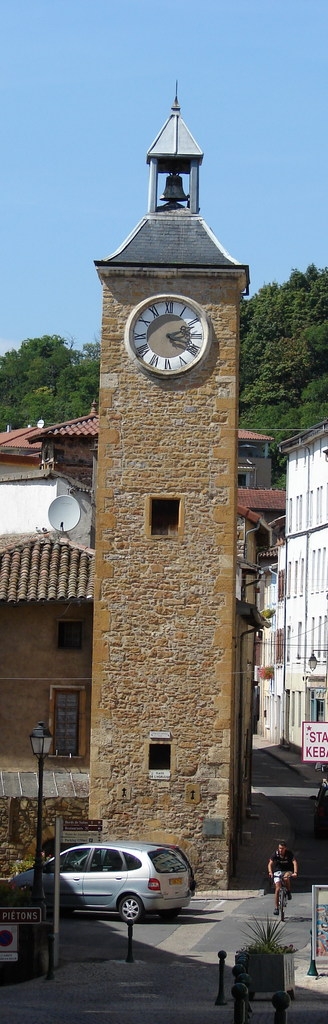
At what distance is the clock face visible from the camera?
3017 cm

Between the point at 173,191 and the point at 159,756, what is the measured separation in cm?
1103

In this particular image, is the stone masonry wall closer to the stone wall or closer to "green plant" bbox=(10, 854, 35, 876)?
the stone wall

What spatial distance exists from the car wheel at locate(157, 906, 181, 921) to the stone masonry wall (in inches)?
139

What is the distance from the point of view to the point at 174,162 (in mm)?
32219

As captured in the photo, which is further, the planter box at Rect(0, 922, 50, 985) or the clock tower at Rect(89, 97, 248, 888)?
the clock tower at Rect(89, 97, 248, 888)

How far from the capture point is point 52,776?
101ft

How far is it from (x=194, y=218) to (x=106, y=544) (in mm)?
6691

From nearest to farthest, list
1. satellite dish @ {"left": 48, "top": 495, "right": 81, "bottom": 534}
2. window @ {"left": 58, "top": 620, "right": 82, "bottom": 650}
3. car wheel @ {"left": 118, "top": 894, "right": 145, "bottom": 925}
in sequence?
car wheel @ {"left": 118, "top": 894, "right": 145, "bottom": 925} → window @ {"left": 58, "top": 620, "right": 82, "bottom": 650} → satellite dish @ {"left": 48, "top": 495, "right": 81, "bottom": 534}

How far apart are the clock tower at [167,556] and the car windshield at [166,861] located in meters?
3.77

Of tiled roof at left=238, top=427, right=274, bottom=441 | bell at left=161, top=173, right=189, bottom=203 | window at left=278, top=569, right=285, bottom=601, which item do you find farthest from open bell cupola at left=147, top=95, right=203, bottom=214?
tiled roof at left=238, top=427, right=274, bottom=441

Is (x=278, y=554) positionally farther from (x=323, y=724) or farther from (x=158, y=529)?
(x=323, y=724)

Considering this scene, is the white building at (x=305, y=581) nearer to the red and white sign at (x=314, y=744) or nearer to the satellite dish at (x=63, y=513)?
the satellite dish at (x=63, y=513)

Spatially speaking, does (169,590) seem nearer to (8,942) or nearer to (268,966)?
(8,942)

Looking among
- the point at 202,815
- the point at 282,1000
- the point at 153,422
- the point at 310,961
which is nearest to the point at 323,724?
the point at 310,961
